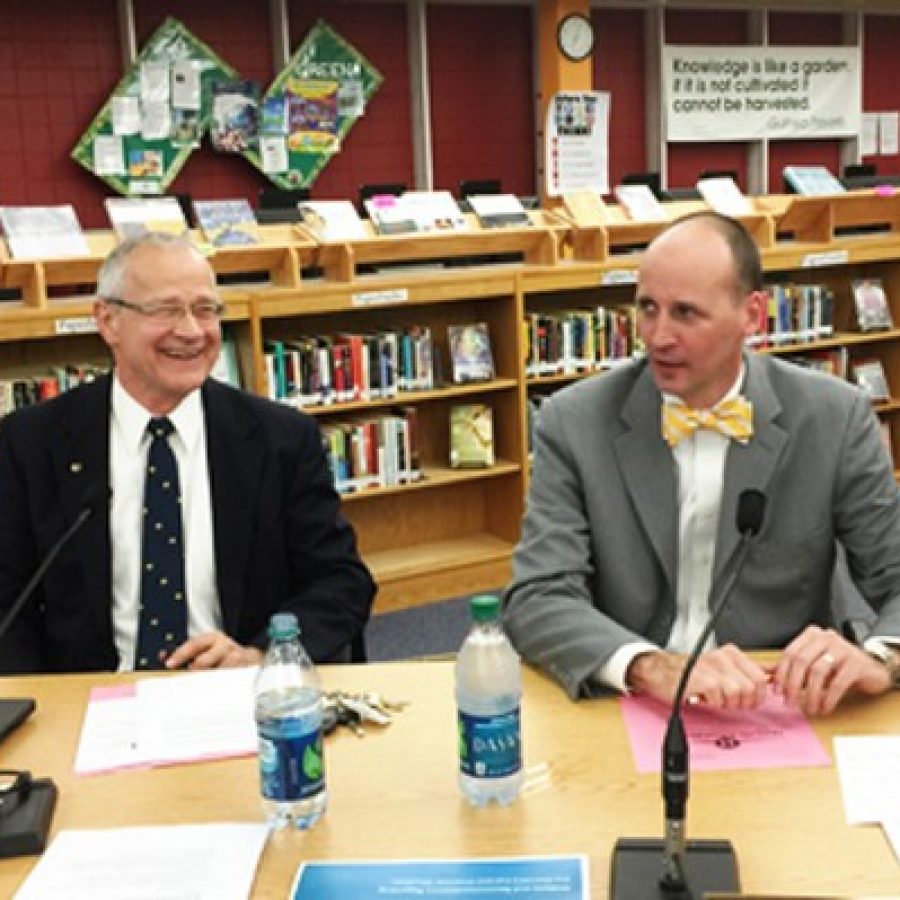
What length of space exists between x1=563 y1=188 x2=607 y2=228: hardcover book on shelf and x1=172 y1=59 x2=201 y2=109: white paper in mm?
3005

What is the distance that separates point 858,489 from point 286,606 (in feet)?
3.65

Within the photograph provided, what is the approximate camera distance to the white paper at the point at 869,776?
1381mm

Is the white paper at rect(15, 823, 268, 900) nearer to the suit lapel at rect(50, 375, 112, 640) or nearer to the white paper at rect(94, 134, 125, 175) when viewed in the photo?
the suit lapel at rect(50, 375, 112, 640)

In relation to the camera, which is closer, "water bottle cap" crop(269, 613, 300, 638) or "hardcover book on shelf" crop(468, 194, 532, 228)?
"water bottle cap" crop(269, 613, 300, 638)

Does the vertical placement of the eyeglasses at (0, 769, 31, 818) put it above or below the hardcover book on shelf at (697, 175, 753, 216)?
below

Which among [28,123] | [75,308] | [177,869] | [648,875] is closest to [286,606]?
[177,869]

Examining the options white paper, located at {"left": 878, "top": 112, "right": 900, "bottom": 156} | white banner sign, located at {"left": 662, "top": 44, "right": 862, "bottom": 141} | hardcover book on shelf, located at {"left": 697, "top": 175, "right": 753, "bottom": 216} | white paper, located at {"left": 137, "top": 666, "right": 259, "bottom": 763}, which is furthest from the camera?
white paper, located at {"left": 878, "top": 112, "right": 900, "bottom": 156}

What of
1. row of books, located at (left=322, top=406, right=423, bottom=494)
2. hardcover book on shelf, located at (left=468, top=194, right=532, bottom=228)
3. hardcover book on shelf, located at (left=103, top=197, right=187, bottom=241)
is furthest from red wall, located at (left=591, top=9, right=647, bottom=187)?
hardcover book on shelf, located at (left=103, top=197, right=187, bottom=241)

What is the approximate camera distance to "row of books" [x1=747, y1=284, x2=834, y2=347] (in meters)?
5.20

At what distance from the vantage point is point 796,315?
17.3 feet

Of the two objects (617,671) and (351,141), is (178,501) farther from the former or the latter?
(351,141)

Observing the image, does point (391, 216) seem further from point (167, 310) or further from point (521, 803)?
point (521, 803)

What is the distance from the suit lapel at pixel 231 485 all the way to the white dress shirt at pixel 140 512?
0.02 metres

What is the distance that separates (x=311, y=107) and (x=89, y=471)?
5.44 metres
